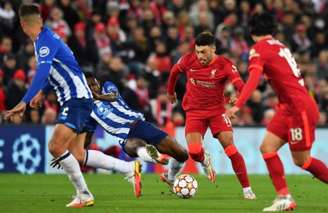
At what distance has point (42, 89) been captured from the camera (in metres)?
12.0

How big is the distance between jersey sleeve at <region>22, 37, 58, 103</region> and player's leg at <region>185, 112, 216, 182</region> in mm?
3180

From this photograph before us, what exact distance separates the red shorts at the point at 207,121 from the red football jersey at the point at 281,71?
2.66 metres

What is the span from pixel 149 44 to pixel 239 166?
34.2 feet

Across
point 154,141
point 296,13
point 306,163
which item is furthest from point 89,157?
point 296,13

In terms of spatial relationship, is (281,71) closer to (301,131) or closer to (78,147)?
(301,131)

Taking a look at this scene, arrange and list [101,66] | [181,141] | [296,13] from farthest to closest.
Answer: [296,13]
[101,66]
[181,141]

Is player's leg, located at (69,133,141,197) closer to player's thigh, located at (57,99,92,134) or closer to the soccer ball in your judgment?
the soccer ball

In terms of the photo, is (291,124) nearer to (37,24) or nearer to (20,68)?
(37,24)

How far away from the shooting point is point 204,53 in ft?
46.4

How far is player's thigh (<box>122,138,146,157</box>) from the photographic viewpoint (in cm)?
1567

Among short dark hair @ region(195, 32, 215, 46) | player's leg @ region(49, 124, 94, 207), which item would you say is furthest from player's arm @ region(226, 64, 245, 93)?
player's leg @ region(49, 124, 94, 207)

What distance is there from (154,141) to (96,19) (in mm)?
8850

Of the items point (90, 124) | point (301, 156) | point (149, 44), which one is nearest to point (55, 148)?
point (301, 156)

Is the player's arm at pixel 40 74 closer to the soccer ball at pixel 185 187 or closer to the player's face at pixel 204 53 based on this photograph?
the player's face at pixel 204 53
